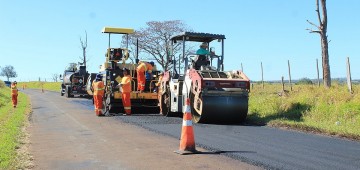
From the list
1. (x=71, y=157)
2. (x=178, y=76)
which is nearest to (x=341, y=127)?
(x=178, y=76)

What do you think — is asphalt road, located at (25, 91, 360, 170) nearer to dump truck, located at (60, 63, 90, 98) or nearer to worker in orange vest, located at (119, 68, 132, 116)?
worker in orange vest, located at (119, 68, 132, 116)

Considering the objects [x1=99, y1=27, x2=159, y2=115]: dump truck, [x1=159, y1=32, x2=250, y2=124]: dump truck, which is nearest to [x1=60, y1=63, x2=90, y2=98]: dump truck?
[x1=99, y1=27, x2=159, y2=115]: dump truck

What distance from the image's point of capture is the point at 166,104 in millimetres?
15219

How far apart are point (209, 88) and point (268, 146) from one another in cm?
410

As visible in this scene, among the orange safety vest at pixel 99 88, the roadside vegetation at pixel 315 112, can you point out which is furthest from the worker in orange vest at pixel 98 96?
the roadside vegetation at pixel 315 112

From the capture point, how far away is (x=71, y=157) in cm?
725

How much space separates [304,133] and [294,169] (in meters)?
4.46

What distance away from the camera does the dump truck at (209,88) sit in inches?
478

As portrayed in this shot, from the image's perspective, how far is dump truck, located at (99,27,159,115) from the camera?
53.2ft

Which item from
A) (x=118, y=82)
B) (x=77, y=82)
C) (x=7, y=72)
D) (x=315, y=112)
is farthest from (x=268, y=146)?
(x=7, y=72)

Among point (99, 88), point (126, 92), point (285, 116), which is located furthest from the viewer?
point (99, 88)

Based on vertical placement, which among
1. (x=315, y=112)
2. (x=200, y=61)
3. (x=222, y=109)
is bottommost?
(x=315, y=112)

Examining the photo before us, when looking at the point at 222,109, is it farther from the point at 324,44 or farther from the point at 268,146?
the point at 324,44

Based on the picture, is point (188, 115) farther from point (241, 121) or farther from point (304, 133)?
point (241, 121)
